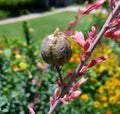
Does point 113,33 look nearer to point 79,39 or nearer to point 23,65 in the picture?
point 79,39

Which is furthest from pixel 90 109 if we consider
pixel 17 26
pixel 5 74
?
pixel 17 26

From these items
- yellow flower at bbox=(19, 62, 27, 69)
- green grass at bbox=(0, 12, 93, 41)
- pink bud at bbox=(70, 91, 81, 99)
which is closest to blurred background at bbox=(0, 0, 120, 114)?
yellow flower at bbox=(19, 62, 27, 69)

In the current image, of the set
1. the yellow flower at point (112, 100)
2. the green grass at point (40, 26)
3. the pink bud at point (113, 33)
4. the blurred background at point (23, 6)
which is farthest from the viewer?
the blurred background at point (23, 6)

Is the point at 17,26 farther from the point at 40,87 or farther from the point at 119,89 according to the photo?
the point at 40,87

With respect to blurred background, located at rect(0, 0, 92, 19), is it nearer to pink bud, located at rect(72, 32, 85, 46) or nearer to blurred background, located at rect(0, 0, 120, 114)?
blurred background, located at rect(0, 0, 120, 114)

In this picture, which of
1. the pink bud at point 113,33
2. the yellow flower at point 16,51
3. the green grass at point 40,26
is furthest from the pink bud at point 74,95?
the green grass at point 40,26

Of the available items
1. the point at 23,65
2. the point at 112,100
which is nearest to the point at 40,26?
the point at 112,100

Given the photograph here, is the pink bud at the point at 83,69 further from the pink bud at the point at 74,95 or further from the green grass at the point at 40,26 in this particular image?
the green grass at the point at 40,26

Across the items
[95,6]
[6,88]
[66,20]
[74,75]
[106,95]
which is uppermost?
[95,6]

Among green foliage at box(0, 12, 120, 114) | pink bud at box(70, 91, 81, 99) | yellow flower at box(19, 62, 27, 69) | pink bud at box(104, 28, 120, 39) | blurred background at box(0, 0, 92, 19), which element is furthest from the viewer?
blurred background at box(0, 0, 92, 19)
